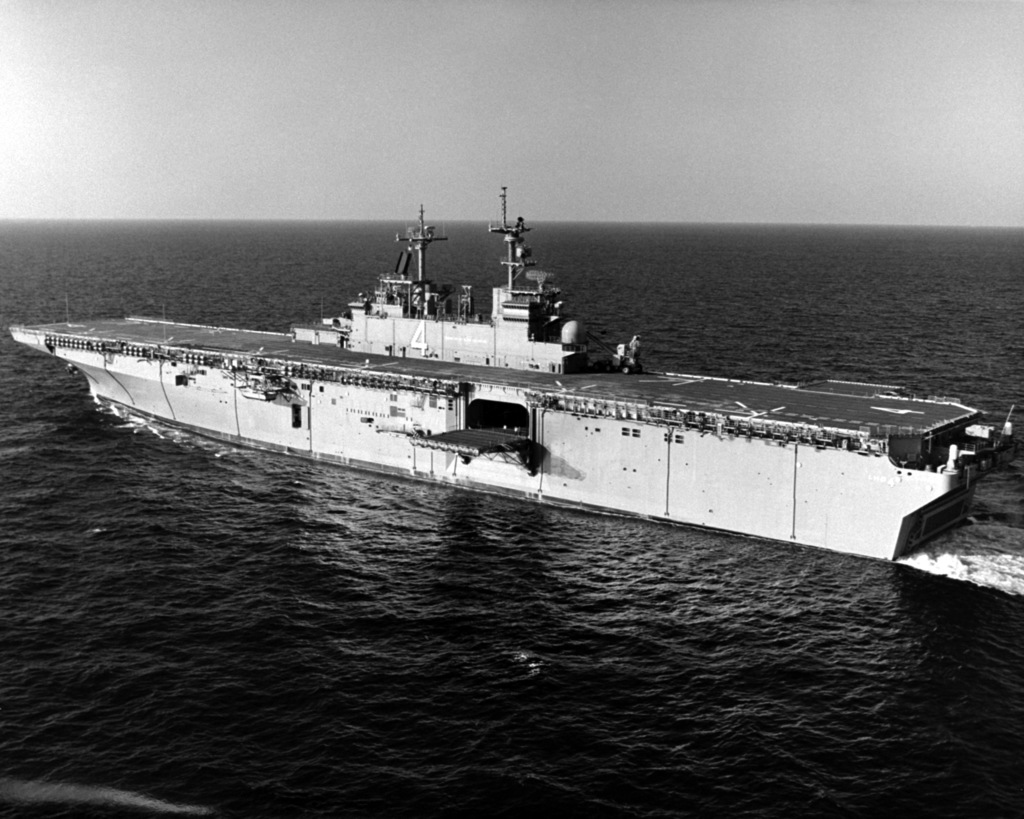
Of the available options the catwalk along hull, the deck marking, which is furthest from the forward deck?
the catwalk along hull

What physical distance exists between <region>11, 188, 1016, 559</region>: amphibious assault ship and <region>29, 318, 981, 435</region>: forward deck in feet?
0.52

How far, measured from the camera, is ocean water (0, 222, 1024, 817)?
22.4 metres

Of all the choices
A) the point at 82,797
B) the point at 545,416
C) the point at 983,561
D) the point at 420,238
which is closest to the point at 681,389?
the point at 545,416

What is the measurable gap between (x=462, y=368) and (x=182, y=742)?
1115 inches

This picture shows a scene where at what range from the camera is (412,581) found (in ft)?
110

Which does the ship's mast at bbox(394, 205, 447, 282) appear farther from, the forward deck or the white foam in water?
the white foam in water

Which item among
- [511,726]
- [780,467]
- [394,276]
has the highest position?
[394,276]

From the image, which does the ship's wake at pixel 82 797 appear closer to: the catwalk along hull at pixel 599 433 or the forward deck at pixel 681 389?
the catwalk along hull at pixel 599 433

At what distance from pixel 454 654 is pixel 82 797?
10504 mm

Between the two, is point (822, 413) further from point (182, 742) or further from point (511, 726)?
point (182, 742)

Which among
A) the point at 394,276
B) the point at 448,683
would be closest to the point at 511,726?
the point at 448,683

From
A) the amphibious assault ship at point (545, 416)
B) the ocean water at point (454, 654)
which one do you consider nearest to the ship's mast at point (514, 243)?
the amphibious assault ship at point (545, 416)

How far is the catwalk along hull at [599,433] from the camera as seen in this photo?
116 ft

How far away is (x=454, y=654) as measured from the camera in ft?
93.1
